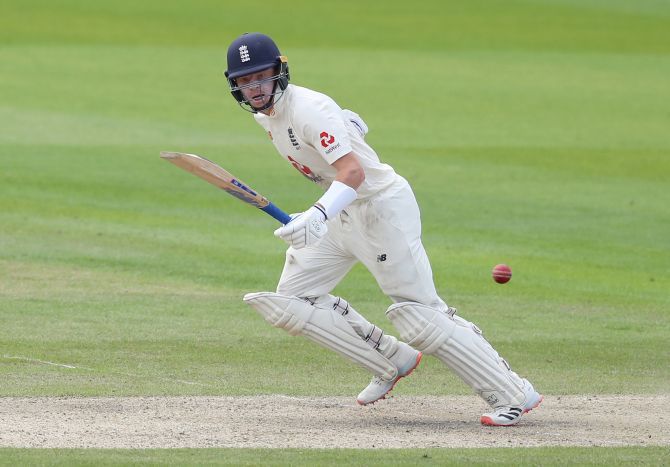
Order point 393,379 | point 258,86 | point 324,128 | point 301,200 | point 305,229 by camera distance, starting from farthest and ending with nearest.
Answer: point 301,200 → point 393,379 → point 258,86 → point 324,128 → point 305,229

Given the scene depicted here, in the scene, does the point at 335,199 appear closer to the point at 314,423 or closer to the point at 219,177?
the point at 219,177

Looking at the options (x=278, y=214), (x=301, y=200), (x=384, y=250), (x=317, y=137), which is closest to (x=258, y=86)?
(x=317, y=137)

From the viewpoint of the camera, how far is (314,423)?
7.25 meters

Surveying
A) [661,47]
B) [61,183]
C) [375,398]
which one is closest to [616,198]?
[61,183]

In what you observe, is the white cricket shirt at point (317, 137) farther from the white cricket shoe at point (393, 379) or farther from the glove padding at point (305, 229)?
the white cricket shoe at point (393, 379)

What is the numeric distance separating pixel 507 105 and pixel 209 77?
6.42 meters

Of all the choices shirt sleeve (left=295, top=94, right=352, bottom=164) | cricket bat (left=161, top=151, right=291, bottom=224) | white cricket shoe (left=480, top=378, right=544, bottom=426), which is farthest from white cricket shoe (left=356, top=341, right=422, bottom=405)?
shirt sleeve (left=295, top=94, right=352, bottom=164)

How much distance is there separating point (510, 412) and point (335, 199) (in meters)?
1.48

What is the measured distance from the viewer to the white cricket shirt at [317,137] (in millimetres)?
7047

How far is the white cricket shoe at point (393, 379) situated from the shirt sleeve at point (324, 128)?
133 centimetres

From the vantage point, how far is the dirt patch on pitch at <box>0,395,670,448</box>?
676 centimetres

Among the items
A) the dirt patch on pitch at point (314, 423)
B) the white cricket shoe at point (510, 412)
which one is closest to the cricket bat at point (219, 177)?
the dirt patch on pitch at point (314, 423)

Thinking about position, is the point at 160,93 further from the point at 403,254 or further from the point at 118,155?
the point at 403,254

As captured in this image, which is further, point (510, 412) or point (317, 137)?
point (510, 412)
